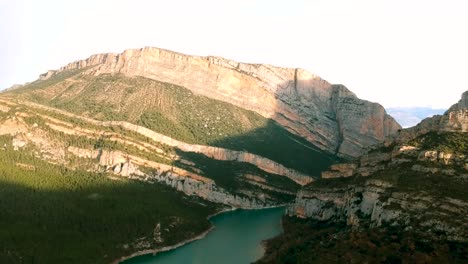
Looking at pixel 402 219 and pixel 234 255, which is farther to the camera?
pixel 234 255

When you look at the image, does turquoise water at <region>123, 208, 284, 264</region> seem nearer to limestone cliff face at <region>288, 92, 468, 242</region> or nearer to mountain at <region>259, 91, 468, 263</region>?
mountain at <region>259, 91, 468, 263</region>

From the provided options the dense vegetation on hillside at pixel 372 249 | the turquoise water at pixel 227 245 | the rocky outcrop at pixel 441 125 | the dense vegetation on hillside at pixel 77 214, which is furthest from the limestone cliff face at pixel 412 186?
the dense vegetation on hillside at pixel 77 214

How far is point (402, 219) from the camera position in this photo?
97500mm

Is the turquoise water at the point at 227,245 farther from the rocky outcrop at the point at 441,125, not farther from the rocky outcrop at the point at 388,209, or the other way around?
the rocky outcrop at the point at 441,125

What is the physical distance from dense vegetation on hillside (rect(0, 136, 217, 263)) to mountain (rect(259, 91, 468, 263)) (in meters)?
37.7

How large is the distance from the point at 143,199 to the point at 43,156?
38638 mm

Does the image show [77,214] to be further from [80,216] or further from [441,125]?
[441,125]

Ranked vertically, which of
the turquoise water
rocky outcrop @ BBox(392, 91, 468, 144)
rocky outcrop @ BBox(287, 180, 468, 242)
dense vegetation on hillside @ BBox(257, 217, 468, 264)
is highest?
rocky outcrop @ BBox(392, 91, 468, 144)

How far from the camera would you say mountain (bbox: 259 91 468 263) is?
88.4 m

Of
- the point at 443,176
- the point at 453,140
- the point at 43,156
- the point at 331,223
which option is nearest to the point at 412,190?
the point at 443,176

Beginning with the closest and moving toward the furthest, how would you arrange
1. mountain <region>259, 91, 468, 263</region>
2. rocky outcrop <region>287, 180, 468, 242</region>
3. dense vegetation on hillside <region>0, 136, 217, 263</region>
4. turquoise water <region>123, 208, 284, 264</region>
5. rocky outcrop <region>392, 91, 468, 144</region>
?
mountain <region>259, 91, 468, 263</region> < rocky outcrop <region>287, 180, 468, 242</region> < rocky outcrop <region>392, 91, 468, 144</region> < dense vegetation on hillside <region>0, 136, 217, 263</region> < turquoise water <region>123, 208, 284, 264</region>

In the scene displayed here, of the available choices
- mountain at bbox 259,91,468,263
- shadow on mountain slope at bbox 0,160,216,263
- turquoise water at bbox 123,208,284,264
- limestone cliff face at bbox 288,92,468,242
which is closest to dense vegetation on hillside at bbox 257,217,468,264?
mountain at bbox 259,91,468,263

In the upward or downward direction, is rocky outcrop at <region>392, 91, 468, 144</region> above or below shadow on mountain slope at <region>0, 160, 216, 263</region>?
above

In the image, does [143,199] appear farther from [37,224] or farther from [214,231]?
[37,224]
